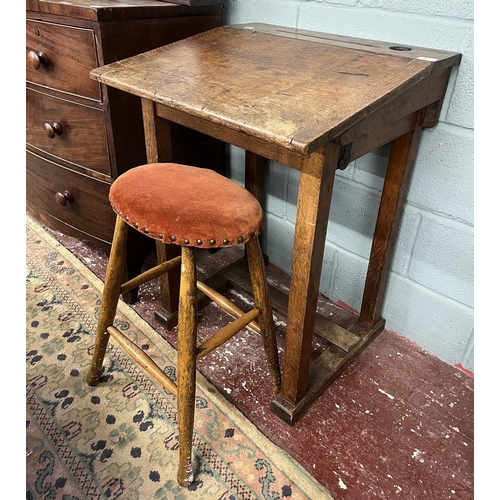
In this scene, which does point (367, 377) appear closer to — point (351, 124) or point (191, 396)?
point (191, 396)

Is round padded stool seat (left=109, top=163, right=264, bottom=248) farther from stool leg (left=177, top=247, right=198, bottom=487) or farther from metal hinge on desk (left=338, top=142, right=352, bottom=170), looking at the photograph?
metal hinge on desk (left=338, top=142, right=352, bottom=170)

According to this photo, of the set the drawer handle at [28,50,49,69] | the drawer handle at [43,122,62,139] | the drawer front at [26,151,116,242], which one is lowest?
the drawer front at [26,151,116,242]

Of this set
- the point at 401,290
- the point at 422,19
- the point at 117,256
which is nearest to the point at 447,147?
the point at 422,19

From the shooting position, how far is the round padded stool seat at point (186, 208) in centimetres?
95

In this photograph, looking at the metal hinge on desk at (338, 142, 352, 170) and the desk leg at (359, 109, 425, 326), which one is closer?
the metal hinge on desk at (338, 142, 352, 170)

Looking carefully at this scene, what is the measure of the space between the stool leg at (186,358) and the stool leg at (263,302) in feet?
0.60

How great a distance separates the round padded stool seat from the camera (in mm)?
948

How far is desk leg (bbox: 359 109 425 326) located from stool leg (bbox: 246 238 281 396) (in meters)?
0.46

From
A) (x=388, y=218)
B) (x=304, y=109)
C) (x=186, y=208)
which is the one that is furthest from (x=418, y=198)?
(x=186, y=208)

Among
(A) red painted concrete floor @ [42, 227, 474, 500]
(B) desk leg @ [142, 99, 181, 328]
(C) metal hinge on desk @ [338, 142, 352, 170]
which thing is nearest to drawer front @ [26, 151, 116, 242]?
(B) desk leg @ [142, 99, 181, 328]

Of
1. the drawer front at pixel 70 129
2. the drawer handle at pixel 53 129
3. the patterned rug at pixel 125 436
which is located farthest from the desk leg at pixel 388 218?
the drawer handle at pixel 53 129

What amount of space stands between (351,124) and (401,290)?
893mm

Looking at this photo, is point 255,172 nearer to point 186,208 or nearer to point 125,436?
point 186,208

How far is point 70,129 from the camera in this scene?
153 cm
